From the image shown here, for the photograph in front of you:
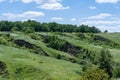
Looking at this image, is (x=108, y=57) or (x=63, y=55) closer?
(x=108, y=57)

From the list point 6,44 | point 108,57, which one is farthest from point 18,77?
point 6,44

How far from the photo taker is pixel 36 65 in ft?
479

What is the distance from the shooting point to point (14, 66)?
A: 142875 millimetres

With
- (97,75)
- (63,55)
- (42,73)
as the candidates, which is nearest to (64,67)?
(42,73)

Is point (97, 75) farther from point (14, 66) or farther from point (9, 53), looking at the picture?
point (9, 53)

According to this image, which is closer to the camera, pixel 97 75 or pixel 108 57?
pixel 97 75

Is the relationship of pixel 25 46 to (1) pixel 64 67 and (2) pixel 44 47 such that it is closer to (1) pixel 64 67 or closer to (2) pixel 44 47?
(2) pixel 44 47

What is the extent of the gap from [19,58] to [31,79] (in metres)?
23.1

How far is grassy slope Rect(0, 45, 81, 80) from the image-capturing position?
449 ft

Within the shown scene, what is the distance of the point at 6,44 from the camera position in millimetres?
184000

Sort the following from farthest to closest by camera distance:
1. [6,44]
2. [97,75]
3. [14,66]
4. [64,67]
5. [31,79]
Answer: [6,44] < [64,67] < [14,66] < [31,79] < [97,75]

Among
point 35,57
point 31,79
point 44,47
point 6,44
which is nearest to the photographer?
point 31,79

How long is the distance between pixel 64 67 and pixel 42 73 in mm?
16924

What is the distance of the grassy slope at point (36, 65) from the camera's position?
13700 cm
